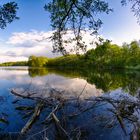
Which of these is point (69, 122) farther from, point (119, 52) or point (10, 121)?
point (119, 52)

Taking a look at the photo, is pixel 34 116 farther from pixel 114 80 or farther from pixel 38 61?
pixel 38 61

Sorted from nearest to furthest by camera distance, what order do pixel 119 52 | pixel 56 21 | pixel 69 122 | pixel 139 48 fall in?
1. pixel 56 21
2. pixel 69 122
3. pixel 139 48
4. pixel 119 52

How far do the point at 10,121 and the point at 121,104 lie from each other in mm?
6622

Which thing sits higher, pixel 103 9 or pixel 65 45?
pixel 103 9

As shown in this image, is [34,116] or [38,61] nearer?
[34,116]

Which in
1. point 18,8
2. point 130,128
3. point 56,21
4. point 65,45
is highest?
point 18,8

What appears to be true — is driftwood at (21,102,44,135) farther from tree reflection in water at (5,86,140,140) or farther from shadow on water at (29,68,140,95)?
shadow on water at (29,68,140,95)

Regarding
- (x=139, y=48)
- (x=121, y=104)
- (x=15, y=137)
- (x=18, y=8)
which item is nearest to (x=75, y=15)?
(x=18, y=8)

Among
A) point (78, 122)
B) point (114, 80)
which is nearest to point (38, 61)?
point (114, 80)

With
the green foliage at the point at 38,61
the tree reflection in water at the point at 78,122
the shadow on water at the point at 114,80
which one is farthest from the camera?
the green foliage at the point at 38,61

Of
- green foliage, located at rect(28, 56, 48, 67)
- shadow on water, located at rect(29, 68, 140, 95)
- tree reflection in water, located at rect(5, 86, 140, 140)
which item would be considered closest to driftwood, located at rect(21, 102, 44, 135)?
tree reflection in water, located at rect(5, 86, 140, 140)

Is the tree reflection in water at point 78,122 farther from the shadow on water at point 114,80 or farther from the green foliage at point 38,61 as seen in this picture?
the green foliage at point 38,61

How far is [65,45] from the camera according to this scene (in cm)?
938

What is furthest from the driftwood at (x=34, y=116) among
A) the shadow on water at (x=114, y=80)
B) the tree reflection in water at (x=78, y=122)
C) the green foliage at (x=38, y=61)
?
the green foliage at (x=38, y=61)
